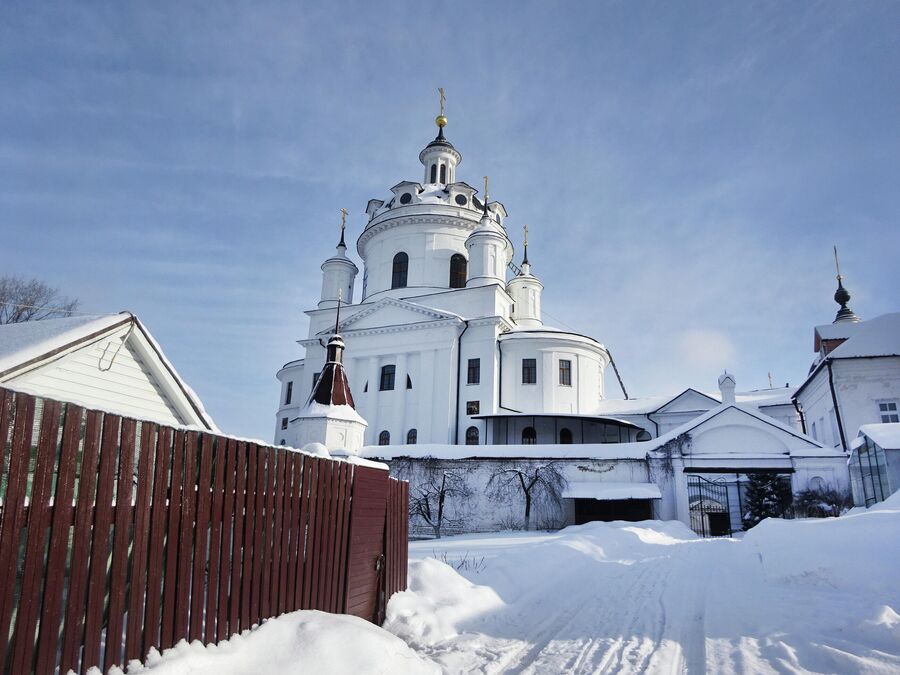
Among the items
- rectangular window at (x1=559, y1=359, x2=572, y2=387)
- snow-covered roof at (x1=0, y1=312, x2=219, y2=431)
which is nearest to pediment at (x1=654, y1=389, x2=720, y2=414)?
rectangular window at (x1=559, y1=359, x2=572, y2=387)

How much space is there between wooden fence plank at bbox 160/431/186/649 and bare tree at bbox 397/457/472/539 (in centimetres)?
1977

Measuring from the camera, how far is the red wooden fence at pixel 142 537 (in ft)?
11.0

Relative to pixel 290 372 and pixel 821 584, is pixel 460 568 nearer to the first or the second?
pixel 821 584

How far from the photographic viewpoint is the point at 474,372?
3428 cm

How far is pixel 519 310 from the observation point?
4278 centimetres

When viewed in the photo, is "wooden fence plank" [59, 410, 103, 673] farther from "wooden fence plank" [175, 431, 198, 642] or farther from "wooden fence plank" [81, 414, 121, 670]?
"wooden fence plank" [175, 431, 198, 642]

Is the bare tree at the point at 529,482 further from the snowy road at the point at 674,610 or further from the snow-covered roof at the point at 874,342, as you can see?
the snow-covered roof at the point at 874,342

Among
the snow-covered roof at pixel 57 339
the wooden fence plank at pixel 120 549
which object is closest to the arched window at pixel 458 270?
the snow-covered roof at pixel 57 339

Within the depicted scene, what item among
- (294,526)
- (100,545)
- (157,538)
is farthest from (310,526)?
(100,545)

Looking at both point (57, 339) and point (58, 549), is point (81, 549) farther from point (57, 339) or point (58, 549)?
point (57, 339)

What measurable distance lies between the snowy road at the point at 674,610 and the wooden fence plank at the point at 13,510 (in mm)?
3648

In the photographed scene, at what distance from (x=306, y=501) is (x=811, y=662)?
15.9 ft

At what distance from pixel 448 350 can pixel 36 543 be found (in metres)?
31.0

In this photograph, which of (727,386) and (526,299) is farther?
(526,299)
